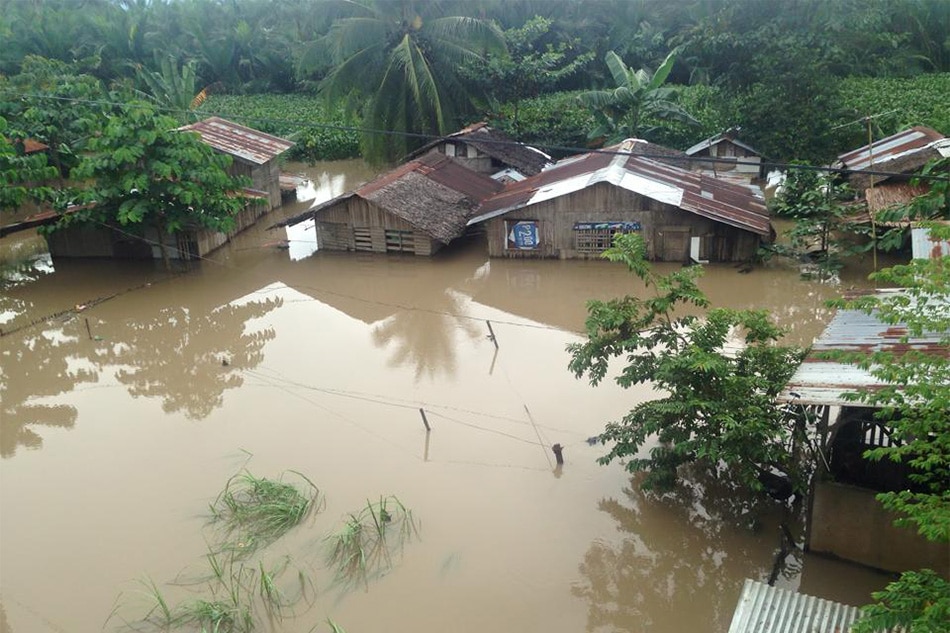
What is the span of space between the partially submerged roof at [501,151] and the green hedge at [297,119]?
3.96m

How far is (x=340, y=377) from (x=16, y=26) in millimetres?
34899

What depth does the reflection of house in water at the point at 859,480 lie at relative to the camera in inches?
261

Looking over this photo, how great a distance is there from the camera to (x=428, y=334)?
1378cm

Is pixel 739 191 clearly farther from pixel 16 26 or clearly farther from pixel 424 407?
pixel 16 26

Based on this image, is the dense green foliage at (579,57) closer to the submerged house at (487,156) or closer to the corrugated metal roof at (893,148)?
the submerged house at (487,156)

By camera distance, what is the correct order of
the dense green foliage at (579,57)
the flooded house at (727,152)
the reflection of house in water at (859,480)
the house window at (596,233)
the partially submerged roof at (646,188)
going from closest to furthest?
the reflection of house in water at (859,480) → the partially submerged roof at (646,188) → the house window at (596,233) → the dense green foliage at (579,57) → the flooded house at (727,152)

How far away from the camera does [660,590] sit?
755cm

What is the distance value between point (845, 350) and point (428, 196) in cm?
1274

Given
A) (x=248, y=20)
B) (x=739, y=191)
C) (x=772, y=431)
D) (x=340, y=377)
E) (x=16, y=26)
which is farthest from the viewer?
(x=248, y=20)

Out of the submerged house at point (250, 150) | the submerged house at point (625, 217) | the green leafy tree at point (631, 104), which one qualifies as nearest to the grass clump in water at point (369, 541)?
the submerged house at point (625, 217)

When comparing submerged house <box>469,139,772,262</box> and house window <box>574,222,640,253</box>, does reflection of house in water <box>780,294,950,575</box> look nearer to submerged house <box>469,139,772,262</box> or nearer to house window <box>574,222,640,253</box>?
submerged house <box>469,139,772,262</box>

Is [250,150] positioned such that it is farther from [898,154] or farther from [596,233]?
[898,154]

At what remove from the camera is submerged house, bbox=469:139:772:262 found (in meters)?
16.1

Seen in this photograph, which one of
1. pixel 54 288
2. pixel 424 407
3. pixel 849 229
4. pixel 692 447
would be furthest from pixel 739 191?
pixel 54 288
